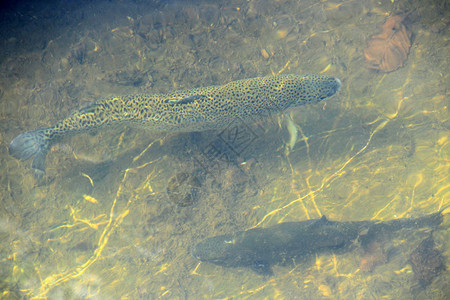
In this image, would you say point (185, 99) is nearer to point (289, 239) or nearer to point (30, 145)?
point (30, 145)

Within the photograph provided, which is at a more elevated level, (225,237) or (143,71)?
(143,71)

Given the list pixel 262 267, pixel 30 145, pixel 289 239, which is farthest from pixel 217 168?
pixel 30 145

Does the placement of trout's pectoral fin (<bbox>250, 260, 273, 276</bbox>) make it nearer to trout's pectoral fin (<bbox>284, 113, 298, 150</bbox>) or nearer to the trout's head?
trout's pectoral fin (<bbox>284, 113, 298, 150</bbox>)

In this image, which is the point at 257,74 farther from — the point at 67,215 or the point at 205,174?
the point at 67,215

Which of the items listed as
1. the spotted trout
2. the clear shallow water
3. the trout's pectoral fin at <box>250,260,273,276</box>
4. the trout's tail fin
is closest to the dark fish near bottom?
the trout's pectoral fin at <box>250,260,273,276</box>

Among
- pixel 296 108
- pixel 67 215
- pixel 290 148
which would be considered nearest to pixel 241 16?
pixel 296 108

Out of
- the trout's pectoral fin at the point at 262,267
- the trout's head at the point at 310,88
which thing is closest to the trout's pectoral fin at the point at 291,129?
the trout's head at the point at 310,88
